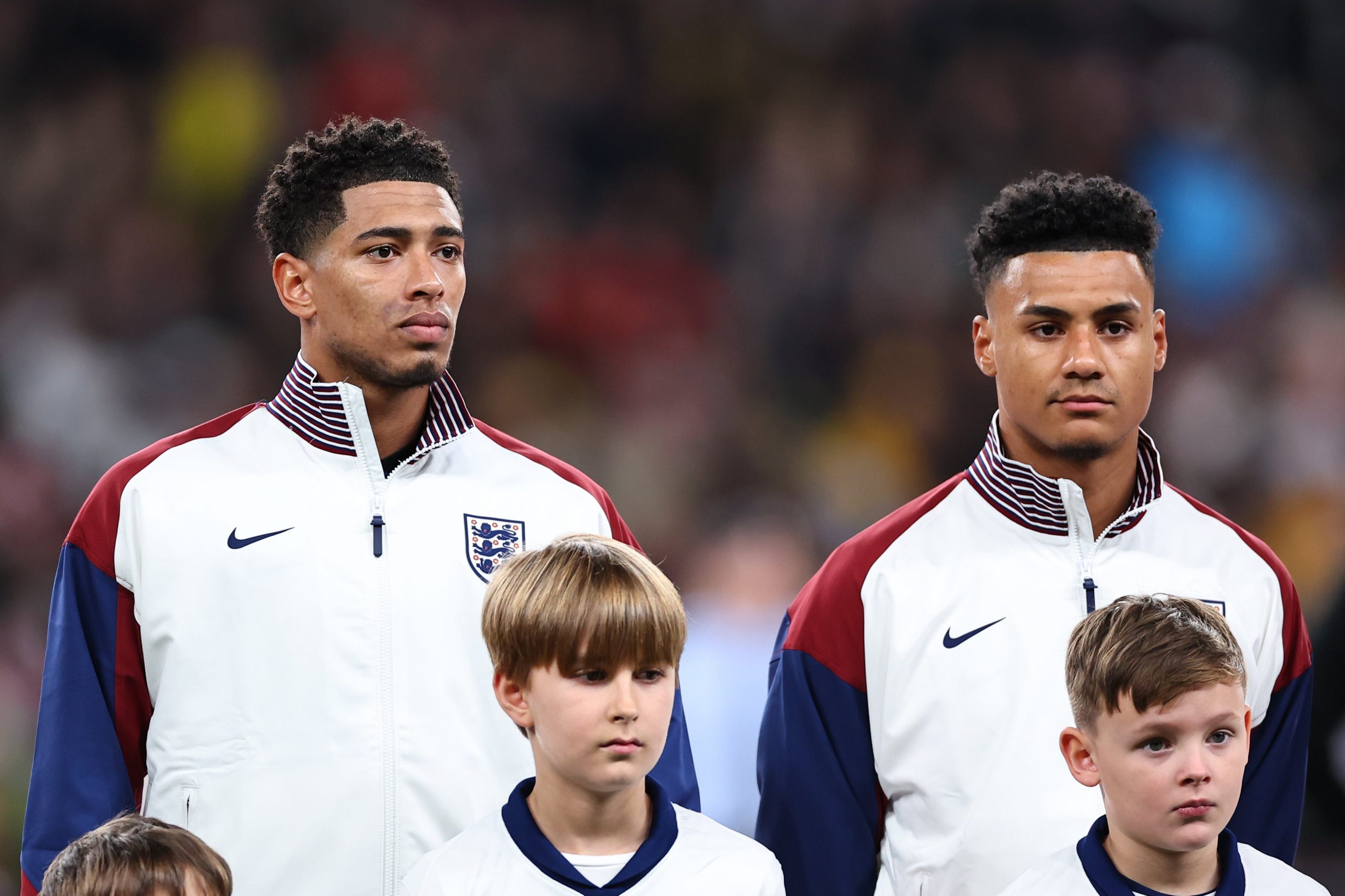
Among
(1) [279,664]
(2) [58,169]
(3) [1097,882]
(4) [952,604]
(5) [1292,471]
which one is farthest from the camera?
(2) [58,169]

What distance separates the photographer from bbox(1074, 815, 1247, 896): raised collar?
260 cm

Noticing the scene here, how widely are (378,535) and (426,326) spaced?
1.32 feet

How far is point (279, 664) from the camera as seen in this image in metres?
2.96

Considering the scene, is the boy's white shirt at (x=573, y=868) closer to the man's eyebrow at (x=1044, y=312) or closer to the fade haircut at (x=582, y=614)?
the fade haircut at (x=582, y=614)

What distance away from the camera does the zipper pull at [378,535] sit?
3045mm

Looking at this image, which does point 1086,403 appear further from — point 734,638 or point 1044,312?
point 734,638

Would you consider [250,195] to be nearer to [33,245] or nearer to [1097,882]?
[33,245]

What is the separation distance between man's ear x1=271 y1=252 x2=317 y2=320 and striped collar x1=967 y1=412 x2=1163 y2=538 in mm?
1349

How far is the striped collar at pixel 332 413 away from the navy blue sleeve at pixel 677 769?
0.68 m

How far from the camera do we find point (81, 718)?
9.55ft

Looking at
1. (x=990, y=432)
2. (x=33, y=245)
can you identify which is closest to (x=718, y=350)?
(x=33, y=245)

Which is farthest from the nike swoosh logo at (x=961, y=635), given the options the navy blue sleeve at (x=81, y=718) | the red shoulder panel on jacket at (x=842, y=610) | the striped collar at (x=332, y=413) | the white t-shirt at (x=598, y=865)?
the navy blue sleeve at (x=81, y=718)

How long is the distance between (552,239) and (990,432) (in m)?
5.11

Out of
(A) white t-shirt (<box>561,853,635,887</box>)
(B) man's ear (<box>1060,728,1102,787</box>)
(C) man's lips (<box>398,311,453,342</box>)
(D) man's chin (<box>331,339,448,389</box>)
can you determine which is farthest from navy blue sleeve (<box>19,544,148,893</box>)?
(B) man's ear (<box>1060,728,1102,787</box>)
